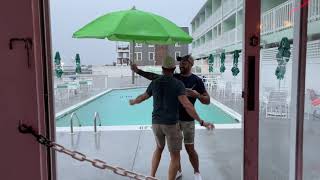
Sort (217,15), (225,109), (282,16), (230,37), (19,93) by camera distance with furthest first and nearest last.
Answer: (217,15) < (225,109) < (230,37) < (282,16) < (19,93)

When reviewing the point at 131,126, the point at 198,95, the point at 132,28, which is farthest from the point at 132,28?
the point at 131,126

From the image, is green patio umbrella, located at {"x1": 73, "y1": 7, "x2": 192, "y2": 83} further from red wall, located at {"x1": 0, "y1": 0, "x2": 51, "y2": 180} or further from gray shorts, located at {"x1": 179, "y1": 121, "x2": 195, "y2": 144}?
red wall, located at {"x1": 0, "y1": 0, "x2": 51, "y2": 180}

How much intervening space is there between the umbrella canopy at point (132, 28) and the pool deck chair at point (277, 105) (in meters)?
1.30

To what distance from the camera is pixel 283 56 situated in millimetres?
2102

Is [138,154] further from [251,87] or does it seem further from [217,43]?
[217,43]

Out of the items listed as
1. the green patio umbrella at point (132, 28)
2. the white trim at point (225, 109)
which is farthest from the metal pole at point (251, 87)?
the white trim at point (225, 109)

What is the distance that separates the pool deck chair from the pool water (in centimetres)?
406

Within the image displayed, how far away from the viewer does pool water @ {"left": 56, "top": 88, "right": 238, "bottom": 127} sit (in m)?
7.51

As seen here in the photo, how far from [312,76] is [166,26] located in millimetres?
1883

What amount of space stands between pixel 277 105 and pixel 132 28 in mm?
1680

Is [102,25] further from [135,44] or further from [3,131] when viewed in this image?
[3,131]

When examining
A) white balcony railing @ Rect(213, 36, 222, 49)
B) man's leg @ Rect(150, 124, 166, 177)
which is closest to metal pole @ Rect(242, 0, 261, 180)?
man's leg @ Rect(150, 124, 166, 177)

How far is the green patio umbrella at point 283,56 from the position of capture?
203 centimetres

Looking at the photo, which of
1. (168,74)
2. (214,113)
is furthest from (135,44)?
(214,113)
